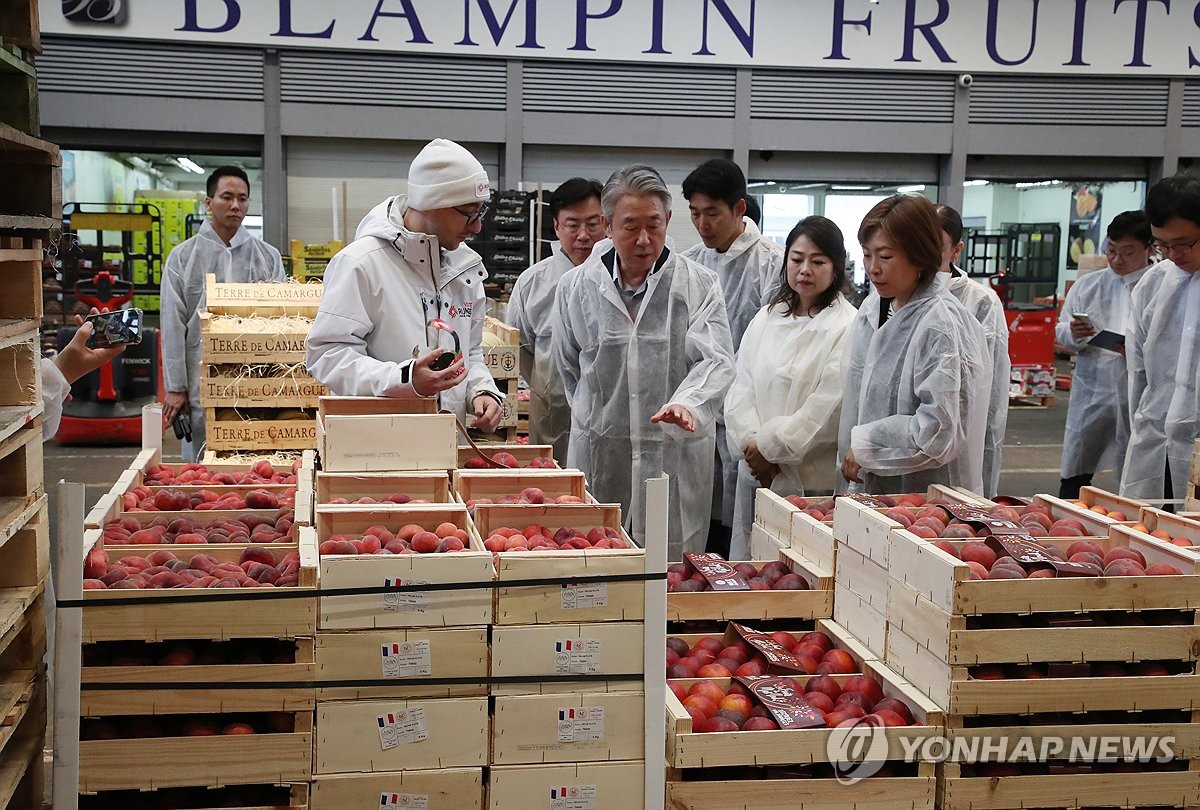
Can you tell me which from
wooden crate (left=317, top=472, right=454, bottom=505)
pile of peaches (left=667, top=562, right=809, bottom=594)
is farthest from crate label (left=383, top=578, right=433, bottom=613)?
pile of peaches (left=667, top=562, right=809, bottom=594)

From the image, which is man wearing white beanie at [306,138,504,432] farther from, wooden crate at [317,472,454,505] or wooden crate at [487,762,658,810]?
wooden crate at [487,762,658,810]

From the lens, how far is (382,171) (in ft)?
35.7

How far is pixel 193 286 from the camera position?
6168 mm

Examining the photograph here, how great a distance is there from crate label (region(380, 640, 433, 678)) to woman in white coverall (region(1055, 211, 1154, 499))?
16.5 ft

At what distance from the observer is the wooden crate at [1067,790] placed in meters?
2.32

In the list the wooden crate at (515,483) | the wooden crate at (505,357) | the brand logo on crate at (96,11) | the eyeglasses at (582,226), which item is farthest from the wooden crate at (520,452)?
the brand logo on crate at (96,11)

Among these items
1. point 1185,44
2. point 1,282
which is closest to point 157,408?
point 1,282

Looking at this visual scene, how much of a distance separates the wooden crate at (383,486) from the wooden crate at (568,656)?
627 millimetres

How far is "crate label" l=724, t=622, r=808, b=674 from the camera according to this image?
8.39 ft

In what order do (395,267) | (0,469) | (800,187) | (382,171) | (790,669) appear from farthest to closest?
(800,187) → (382,171) → (395,267) → (790,669) → (0,469)

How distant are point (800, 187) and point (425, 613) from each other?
1065 centimetres

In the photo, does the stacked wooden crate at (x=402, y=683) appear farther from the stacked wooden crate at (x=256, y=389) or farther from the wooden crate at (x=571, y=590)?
the stacked wooden crate at (x=256, y=389)

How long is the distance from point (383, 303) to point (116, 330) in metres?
0.93

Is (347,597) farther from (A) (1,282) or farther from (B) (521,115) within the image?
(B) (521,115)
